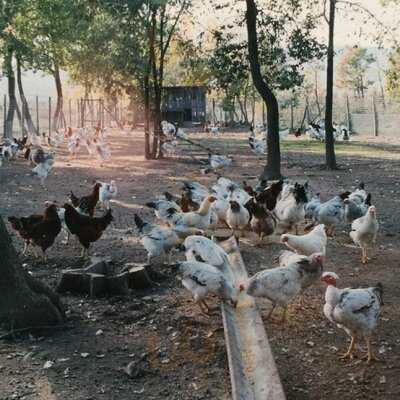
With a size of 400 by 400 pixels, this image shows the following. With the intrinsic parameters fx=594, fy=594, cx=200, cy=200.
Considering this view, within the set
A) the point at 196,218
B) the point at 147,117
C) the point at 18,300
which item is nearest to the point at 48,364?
the point at 18,300

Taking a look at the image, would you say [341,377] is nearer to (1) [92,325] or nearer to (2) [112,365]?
(2) [112,365]

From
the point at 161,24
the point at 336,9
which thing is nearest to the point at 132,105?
the point at 161,24

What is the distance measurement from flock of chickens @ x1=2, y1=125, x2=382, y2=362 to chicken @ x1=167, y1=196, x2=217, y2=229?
0.02 meters

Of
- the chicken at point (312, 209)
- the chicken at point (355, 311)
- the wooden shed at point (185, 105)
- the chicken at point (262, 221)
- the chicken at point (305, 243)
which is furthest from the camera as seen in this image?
the wooden shed at point (185, 105)

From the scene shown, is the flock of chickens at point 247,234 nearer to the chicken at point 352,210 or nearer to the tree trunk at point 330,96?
the chicken at point 352,210

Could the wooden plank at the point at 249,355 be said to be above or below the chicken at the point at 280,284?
below

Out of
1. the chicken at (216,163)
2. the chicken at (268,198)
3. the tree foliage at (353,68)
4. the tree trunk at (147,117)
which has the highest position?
the tree foliage at (353,68)

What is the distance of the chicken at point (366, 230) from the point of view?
853cm

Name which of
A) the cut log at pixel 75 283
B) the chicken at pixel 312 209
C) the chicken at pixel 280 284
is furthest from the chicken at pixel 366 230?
the cut log at pixel 75 283

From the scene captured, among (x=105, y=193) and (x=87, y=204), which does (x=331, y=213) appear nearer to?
(x=87, y=204)

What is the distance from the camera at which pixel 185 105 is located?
Result: 5075 centimetres

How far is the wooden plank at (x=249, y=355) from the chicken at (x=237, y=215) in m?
2.97

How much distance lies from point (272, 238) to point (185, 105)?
137 feet

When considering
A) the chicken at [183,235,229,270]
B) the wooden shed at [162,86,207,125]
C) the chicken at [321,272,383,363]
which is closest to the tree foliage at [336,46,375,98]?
the wooden shed at [162,86,207,125]
